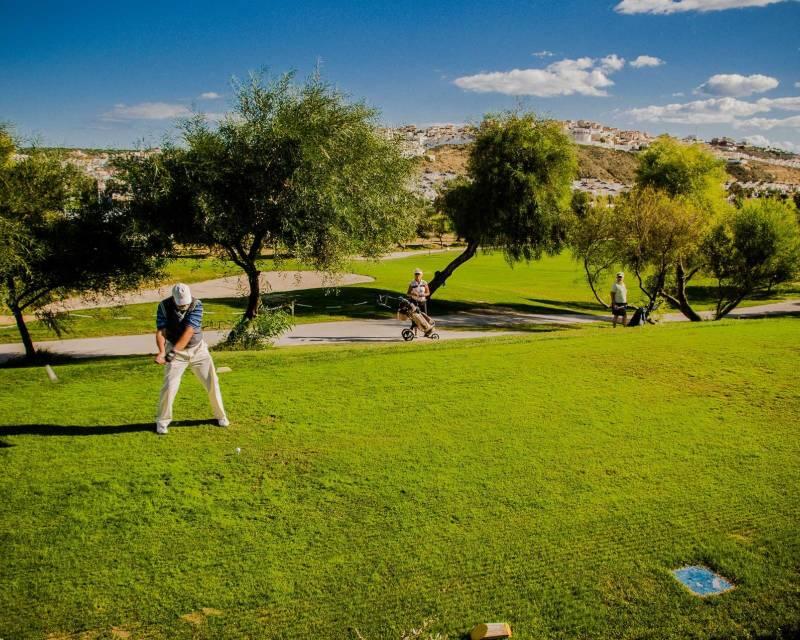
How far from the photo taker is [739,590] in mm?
5273

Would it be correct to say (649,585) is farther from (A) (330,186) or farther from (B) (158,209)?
(B) (158,209)

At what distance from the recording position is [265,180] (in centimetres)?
1569

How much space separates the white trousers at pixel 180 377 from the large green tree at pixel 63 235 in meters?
8.63

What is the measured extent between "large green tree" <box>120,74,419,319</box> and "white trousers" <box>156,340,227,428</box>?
765cm

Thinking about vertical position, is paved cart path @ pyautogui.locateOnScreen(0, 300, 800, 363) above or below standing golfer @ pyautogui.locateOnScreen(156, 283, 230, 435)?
below

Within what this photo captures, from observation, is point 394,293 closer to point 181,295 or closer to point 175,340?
point 175,340

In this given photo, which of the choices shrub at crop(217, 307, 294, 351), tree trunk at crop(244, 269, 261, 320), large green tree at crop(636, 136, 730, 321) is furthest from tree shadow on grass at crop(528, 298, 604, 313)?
shrub at crop(217, 307, 294, 351)

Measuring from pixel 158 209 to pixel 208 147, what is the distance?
2.13 m

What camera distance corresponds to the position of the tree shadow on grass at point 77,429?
325 inches

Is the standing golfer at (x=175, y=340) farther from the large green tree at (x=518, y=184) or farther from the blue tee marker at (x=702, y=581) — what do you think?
the large green tree at (x=518, y=184)

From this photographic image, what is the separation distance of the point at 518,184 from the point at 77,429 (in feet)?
86.3

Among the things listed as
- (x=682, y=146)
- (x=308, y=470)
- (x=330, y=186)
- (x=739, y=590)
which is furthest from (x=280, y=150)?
(x=682, y=146)

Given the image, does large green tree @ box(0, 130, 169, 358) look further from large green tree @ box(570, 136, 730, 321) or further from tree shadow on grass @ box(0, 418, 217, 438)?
large green tree @ box(570, 136, 730, 321)

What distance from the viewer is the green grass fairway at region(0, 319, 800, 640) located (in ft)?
16.4
